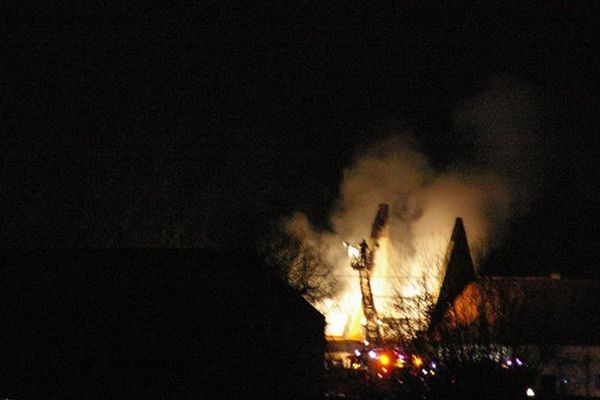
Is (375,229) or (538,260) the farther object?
(375,229)

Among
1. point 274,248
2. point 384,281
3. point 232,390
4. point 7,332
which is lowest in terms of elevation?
point 232,390

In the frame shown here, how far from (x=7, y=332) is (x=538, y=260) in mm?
34881

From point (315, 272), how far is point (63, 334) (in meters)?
32.1

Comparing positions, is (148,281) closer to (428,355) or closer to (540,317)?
(428,355)

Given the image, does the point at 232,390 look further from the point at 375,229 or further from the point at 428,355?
the point at 375,229

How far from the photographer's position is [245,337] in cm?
1842

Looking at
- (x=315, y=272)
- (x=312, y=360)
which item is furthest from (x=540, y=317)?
(x=315, y=272)

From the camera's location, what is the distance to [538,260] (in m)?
43.5

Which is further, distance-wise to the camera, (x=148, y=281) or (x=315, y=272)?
(x=315, y=272)

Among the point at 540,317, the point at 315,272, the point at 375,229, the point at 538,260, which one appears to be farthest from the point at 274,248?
the point at 540,317

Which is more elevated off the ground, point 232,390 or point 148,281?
point 148,281

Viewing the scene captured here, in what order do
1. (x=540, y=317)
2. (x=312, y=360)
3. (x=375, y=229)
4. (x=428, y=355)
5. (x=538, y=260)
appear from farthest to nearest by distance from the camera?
1. (x=375, y=229)
2. (x=538, y=260)
3. (x=540, y=317)
4. (x=312, y=360)
5. (x=428, y=355)

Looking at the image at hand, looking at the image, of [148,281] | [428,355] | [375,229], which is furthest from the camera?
[375,229]

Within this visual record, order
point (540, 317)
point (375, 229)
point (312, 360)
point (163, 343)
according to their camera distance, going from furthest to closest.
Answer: point (375, 229), point (540, 317), point (312, 360), point (163, 343)
